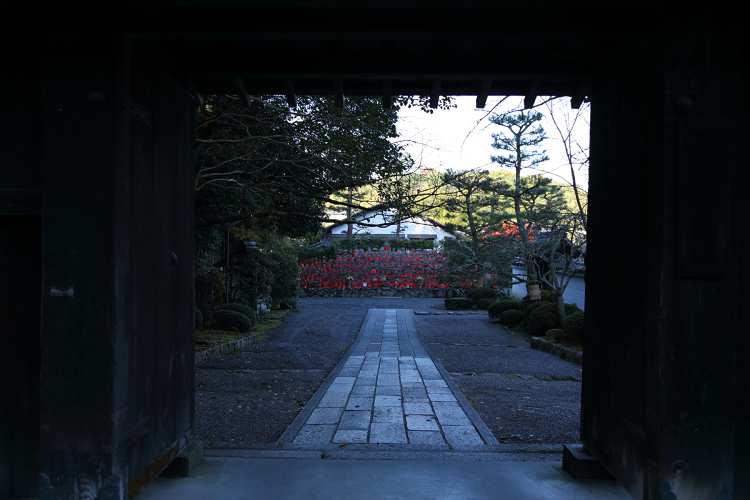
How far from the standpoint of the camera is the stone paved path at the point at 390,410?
4074 mm

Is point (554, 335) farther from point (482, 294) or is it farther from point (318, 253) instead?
point (318, 253)

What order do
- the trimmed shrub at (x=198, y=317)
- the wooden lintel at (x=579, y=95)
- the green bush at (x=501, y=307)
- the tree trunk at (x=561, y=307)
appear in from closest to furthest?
the wooden lintel at (x=579, y=95), the trimmed shrub at (x=198, y=317), the tree trunk at (x=561, y=307), the green bush at (x=501, y=307)

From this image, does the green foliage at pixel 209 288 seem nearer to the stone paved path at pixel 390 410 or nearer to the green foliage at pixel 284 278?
the green foliage at pixel 284 278

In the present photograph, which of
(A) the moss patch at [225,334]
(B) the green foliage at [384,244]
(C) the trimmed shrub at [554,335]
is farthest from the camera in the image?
(B) the green foliage at [384,244]

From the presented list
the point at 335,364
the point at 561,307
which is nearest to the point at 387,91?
the point at 335,364

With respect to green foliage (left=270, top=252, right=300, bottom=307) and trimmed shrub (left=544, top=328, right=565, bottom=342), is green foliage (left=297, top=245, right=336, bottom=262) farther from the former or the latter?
trimmed shrub (left=544, top=328, right=565, bottom=342)

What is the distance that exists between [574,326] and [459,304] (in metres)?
8.65

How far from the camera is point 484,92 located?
127 inches

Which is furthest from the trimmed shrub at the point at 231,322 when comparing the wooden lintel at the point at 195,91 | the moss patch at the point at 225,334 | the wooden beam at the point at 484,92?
the wooden beam at the point at 484,92

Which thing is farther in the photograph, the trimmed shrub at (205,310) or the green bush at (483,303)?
the green bush at (483,303)
